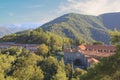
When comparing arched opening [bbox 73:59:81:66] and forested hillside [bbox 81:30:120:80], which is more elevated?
forested hillside [bbox 81:30:120:80]

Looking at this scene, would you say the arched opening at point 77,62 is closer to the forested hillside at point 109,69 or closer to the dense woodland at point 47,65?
the dense woodland at point 47,65

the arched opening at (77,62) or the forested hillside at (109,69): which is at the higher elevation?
the forested hillside at (109,69)

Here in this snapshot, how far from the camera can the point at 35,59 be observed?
283ft

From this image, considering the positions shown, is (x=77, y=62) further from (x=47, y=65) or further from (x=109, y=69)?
(x=109, y=69)

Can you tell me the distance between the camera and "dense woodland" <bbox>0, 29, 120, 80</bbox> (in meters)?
27.2

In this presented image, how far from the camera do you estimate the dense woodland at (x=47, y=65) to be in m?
27.2

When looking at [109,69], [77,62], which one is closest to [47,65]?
[77,62]

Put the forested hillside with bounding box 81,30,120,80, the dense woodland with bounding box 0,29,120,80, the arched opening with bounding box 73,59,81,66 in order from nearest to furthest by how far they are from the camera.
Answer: the forested hillside with bounding box 81,30,120,80 → the dense woodland with bounding box 0,29,120,80 → the arched opening with bounding box 73,59,81,66

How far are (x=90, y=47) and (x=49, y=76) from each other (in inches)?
1507

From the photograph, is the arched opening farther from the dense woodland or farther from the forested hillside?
the forested hillside

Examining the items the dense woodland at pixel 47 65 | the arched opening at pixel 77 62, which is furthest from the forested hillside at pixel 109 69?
the arched opening at pixel 77 62

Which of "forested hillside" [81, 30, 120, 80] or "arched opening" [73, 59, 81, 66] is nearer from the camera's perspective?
"forested hillside" [81, 30, 120, 80]

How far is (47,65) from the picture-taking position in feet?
265

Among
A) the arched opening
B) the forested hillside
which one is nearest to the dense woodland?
the forested hillside
